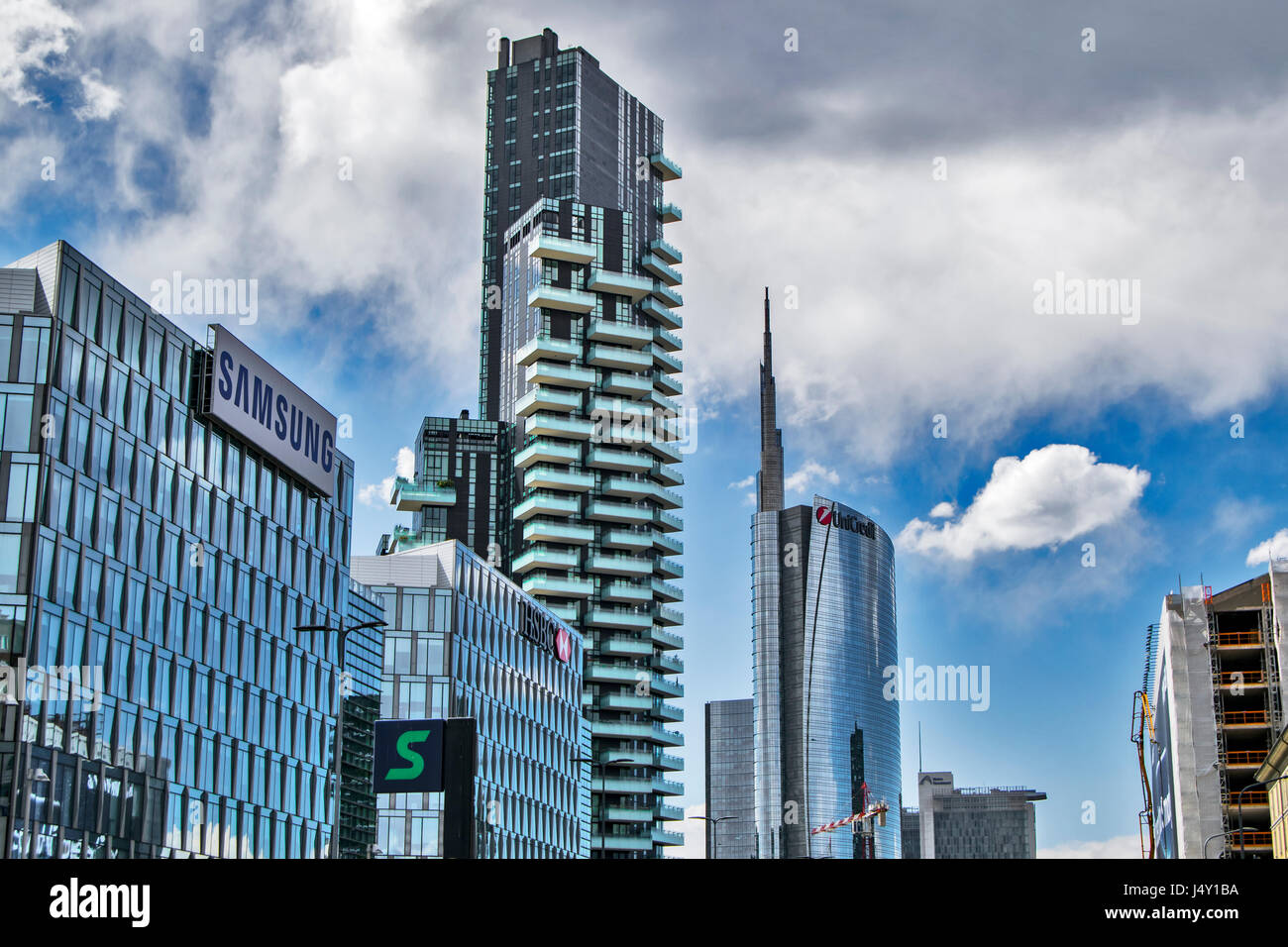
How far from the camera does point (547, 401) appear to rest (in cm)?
18375

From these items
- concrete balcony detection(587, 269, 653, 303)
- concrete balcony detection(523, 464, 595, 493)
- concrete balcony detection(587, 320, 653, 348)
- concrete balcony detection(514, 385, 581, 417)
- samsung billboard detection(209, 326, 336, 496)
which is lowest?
samsung billboard detection(209, 326, 336, 496)

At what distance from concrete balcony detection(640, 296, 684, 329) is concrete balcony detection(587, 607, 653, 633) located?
38588 mm

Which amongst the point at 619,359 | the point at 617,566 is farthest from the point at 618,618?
the point at 619,359

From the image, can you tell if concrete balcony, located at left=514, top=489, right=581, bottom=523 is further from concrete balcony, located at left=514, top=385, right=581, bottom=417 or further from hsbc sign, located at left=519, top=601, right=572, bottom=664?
hsbc sign, located at left=519, top=601, right=572, bottom=664

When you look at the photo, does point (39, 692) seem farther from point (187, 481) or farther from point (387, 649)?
point (387, 649)

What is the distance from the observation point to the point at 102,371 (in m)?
63.7

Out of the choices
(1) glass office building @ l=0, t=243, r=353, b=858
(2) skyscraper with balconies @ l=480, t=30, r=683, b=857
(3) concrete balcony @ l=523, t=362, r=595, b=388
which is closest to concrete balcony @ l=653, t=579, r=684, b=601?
(2) skyscraper with balconies @ l=480, t=30, r=683, b=857

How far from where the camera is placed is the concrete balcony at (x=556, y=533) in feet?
583

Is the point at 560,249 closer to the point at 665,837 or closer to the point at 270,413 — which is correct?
the point at 665,837

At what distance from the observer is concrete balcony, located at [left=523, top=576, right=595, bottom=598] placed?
574 feet

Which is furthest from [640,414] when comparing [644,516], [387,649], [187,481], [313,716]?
[187,481]

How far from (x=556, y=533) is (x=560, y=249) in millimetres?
35461

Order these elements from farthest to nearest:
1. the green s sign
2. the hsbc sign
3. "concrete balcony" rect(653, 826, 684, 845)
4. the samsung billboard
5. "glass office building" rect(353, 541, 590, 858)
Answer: "concrete balcony" rect(653, 826, 684, 845)
the hsbc sign
"glass office building" rect(353, 541, 590, 858)
the samsung billboard
the green s sign
